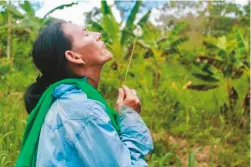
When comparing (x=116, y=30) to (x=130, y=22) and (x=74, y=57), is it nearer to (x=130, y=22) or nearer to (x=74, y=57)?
(x=130, y=22)

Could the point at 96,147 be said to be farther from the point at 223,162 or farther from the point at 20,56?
the point at 20,56

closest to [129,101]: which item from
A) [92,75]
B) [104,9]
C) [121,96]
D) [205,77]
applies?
[121,96]

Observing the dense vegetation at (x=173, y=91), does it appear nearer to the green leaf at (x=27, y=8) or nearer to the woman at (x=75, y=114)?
the green leaf at (x=27, y=8)

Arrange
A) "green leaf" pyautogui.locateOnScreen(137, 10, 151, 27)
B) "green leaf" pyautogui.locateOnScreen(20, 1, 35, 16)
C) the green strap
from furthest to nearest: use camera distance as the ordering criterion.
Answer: "green leaf" pyautogui.locateOnScreen(137, 10, 151, 27) < "green leaf" pyautogui.locateOnScreen(20, 1, 35, 16) < the green strap

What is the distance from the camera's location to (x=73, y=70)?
1557mm

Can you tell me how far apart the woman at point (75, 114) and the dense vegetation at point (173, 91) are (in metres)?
1.21

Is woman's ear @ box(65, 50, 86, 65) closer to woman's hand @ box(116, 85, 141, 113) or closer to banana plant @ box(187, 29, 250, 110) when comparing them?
woman's hand @ box(116, 85, 141, 113)

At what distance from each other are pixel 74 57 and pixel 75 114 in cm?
25

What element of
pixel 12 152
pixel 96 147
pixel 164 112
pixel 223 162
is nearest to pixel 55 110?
pixel 96 147

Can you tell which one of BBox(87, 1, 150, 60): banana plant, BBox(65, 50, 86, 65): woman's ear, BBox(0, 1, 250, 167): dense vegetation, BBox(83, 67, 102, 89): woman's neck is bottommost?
BBox(0, 1, 250, 167): dense vegetation

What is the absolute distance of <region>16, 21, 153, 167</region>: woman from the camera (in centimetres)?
132

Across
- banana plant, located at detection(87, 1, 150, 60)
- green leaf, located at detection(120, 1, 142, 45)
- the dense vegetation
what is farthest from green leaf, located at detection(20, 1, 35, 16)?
green leaf, located at detection(120, 1, 142, 45)

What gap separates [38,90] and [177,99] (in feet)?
11.3

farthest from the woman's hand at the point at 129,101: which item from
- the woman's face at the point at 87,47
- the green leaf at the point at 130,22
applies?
the green leaf at the point at 130,22
